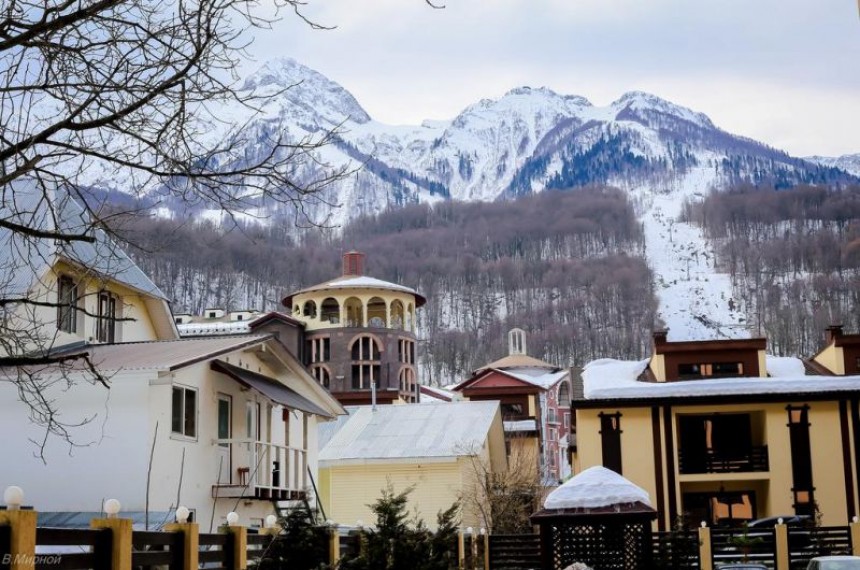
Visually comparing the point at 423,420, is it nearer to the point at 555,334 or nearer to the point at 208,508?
the point at 208,508

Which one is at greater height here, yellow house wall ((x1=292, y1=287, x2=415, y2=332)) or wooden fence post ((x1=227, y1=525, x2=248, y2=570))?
yellow house wall ((x1=292, y1=287, x2=415, y2=332))

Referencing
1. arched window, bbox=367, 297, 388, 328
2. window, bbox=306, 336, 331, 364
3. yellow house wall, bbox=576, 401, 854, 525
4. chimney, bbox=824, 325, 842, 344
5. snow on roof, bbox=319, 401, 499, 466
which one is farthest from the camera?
arched window, bbox=367, 297, 388, 328

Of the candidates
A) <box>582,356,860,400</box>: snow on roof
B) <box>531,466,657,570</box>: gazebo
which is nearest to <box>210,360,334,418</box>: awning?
<box>531,466,657,570</box>: gazebo

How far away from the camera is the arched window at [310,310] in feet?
318

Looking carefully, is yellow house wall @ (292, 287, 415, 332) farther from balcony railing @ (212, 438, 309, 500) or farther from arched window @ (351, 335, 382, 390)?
balcony railing @ (212, 438, 309, 500)

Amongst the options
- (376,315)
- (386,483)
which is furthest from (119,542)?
(376,315)

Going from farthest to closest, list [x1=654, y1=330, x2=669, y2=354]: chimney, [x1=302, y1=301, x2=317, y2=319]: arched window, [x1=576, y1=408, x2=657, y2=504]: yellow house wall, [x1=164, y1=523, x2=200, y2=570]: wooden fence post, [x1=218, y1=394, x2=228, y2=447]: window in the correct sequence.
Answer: [x1=302, y1=301, x2=317, y2=319]: arched window < [x1=654, y1=330, x2=669, y2=354]: chimney < [x1=576, y1=408, x2=657, y2=504]: yellow house wall < [x1=218, y1=394, x2=228, y2=447]: window < [x1=164, y1=523, x2=200, y2=570]: wooden fence post

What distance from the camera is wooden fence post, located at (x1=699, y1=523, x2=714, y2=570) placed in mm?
26375

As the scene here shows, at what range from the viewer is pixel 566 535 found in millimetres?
18812

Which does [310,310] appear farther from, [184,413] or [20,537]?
[20,537]

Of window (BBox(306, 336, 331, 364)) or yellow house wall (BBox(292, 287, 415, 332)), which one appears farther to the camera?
window (BBox(306, 336, 331, 364))

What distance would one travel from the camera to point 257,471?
28250mm

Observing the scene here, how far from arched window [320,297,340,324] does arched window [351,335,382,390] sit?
3194 mm

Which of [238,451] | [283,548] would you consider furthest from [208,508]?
[283,548]
